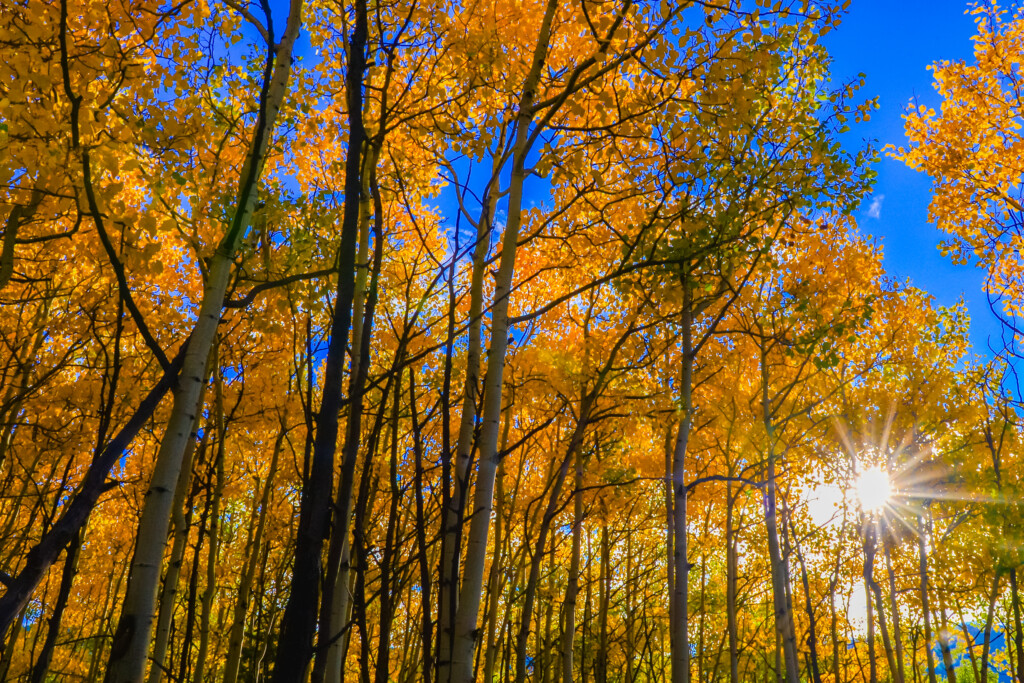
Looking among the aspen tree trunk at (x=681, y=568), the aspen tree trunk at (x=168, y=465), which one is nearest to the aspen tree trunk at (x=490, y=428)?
the aspen tree trunk at (x=168, y=465)

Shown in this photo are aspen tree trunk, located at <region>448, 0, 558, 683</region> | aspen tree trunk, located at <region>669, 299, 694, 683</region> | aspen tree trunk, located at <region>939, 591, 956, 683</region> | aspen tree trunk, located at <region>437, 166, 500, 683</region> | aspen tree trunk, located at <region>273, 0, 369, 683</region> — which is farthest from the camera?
aspen tree trunk, located at <region>939, 591, 956, 683</region>

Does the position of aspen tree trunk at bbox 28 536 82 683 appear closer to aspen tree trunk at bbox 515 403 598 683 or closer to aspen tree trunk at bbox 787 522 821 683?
aspen tree trunk at bbox 515 403 598 683

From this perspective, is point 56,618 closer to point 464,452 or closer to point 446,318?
point 464,452

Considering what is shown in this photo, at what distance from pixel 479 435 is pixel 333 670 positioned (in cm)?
155

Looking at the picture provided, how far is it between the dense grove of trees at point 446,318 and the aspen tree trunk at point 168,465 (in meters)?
0.01

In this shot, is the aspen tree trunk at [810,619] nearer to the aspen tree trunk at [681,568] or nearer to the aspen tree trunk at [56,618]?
the aspen tree trunk at [681,568]

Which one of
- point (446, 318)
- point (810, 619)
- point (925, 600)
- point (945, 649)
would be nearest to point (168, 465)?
point (446, 318)

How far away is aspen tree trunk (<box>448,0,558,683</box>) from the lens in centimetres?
261

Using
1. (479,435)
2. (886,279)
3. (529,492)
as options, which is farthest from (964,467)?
(479,435)

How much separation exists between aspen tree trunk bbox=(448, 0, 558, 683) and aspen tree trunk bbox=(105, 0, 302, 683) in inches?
48.4

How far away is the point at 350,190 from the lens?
133 cm

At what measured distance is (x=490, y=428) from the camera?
9.45 feet

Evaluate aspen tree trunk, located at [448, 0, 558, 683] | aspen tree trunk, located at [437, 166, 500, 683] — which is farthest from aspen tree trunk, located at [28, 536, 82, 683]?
aspen tree trunk, located at [448, 0, 558, 683]

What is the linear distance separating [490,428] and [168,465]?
141 cm
